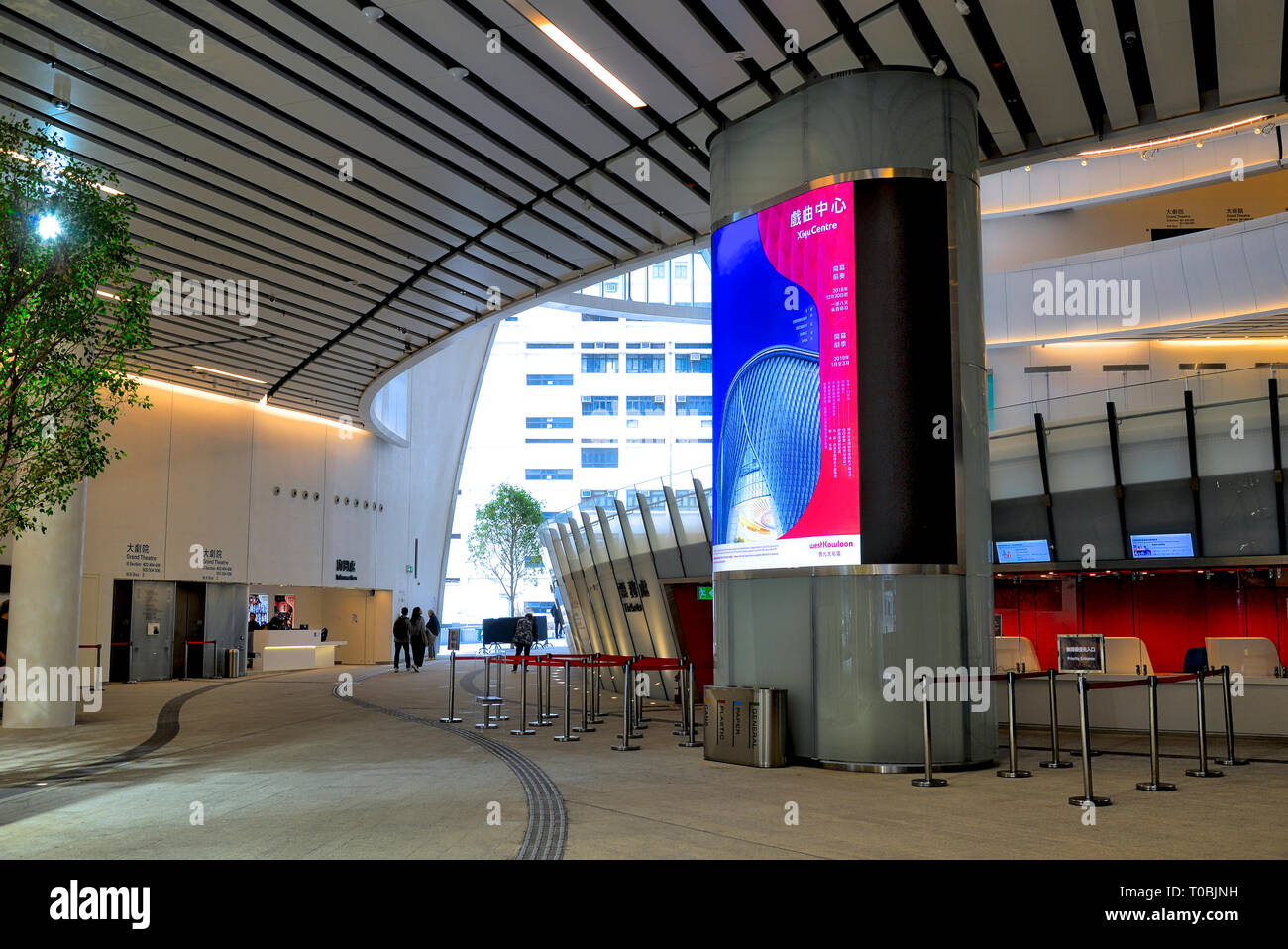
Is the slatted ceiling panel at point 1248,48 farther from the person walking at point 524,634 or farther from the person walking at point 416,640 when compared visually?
the person walking at point 416,640

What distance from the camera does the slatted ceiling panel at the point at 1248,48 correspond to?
344 inches

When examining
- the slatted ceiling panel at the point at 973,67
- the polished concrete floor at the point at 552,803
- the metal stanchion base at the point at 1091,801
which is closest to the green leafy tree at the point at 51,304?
the polished concrete floor at the point at 552,803

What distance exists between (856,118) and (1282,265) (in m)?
15.9

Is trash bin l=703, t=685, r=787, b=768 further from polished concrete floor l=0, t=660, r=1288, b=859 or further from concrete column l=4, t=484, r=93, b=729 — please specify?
concrete column l=4, t=484, r=93, b=729

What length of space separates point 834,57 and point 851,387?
11.2ft

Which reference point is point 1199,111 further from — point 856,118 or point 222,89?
point 222,89

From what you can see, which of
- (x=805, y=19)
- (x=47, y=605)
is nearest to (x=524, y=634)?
(x=47, y=605)

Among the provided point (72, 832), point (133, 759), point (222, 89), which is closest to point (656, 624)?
point (133, 759)

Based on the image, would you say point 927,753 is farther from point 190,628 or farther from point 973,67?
point 190,628

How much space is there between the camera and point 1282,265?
20.7 meters

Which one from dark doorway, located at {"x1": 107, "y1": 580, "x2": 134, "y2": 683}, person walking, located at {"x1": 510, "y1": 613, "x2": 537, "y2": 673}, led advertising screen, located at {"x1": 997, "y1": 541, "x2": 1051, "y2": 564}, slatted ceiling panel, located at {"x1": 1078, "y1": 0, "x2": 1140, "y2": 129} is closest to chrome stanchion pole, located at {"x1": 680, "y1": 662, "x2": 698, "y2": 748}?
led advertising screen, located at {"x1": 997, "y1": 541, "x2": 1051, "y2": 564}

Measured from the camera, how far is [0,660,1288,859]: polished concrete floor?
5531 mm

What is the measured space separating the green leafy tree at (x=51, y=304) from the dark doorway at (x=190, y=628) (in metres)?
15.8

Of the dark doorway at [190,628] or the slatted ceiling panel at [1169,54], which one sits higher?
the slatted ceiling panel at [1169,54]
